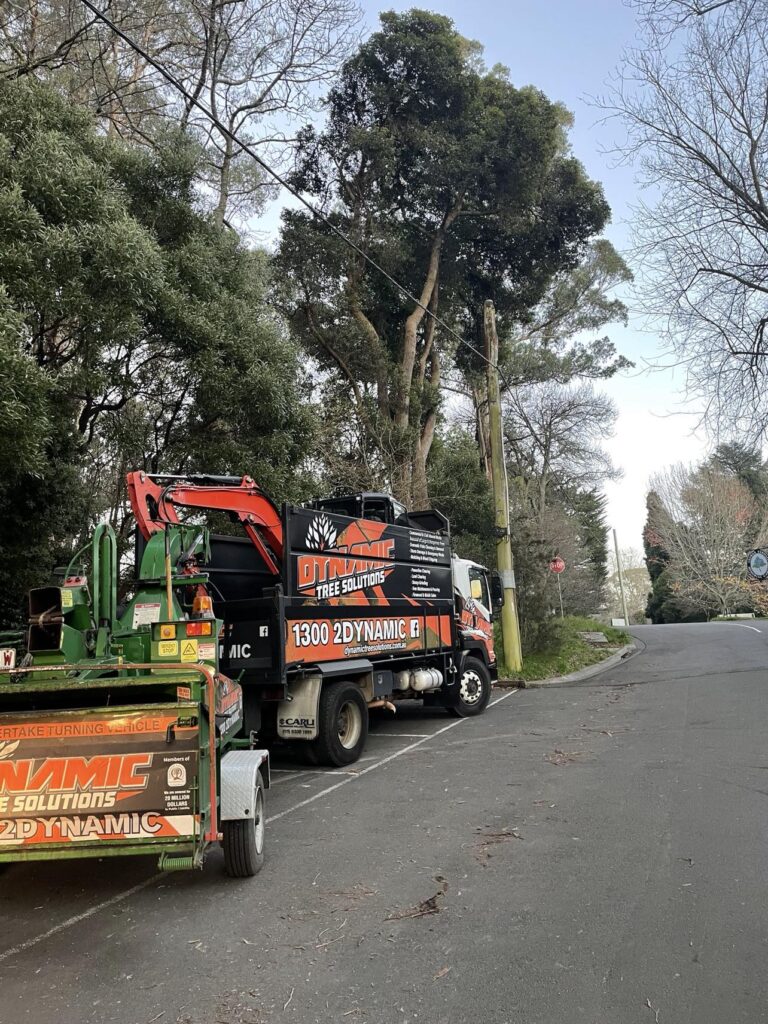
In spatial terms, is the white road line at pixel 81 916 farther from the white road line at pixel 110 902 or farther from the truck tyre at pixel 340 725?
the truck tyre at pixel 340 725

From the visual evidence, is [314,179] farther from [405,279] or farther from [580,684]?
[580,684]

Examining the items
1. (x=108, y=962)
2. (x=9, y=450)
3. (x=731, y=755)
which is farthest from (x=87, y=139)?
(x=731, y=755)

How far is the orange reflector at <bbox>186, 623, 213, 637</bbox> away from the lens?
541 centimetres

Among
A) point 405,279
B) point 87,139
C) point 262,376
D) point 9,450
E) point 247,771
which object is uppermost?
point 405,279

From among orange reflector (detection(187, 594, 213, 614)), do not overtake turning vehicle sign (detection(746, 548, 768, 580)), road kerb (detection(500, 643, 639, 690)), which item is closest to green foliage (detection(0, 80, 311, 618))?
orange reflector (detection(187, 594, 213, 614))

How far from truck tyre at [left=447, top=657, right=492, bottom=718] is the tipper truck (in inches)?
42.4

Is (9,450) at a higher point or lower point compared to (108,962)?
higher

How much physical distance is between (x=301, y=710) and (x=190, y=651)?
10.9ft

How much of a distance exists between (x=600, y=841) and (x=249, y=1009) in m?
3.11

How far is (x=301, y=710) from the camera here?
8398mm

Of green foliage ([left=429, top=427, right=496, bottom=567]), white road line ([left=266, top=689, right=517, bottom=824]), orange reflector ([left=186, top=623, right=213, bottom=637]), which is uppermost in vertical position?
green foliage ([left=429, top=427, right=496, bottom=567])

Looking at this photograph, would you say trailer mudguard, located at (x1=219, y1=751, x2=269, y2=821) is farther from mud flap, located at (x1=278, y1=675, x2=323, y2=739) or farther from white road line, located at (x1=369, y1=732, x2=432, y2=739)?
white road line, located at (x1=369, y1=732, x2=432, y2=739)

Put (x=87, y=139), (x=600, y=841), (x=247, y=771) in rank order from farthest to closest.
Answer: (x=87, y=139)
(x=600, y=841)
(x=247, y=771)

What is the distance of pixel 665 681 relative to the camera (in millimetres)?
15227
